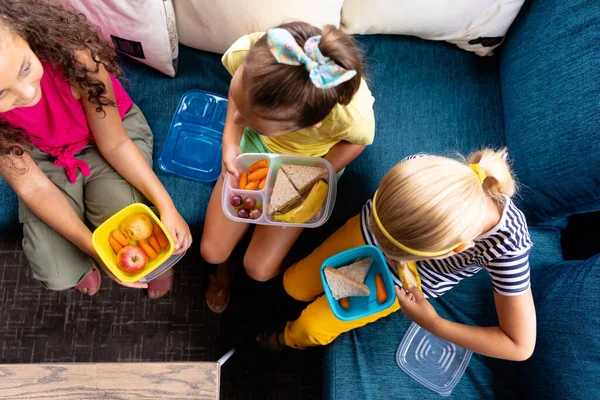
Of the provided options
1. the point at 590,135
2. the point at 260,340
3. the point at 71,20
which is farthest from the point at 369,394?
the point at 71,20

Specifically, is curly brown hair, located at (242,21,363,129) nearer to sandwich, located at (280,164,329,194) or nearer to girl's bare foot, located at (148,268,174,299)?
sandwich, located at (280,164,329,194)

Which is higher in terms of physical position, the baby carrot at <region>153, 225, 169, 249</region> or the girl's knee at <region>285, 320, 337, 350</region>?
the baby carrot at <region>153, 225, 169, 249</region>

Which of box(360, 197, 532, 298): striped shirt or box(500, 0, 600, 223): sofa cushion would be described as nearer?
box(360, 197, 532, 298): striped shirt

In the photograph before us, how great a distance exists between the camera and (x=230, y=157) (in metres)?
1.27

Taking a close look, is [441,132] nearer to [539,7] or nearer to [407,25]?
[407,25]

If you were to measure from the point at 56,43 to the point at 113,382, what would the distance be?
2.62 feet

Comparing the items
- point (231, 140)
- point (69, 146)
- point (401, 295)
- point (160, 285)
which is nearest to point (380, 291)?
point (401, 295)

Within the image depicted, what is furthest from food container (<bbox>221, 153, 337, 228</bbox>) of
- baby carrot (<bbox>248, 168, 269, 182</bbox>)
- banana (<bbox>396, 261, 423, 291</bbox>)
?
banana (<bbox>396, 261, 423, 291</bbox>)

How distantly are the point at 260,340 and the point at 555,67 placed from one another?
126 centimetres

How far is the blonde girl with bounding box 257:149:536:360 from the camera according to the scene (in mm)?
848

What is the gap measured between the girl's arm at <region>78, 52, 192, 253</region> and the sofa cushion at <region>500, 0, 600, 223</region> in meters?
1.04

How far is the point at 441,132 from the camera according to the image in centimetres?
147

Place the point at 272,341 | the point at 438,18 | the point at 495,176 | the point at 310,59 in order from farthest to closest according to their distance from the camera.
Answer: the point at 272,341 < the point at 438,18 < the point at 495,176 < the point at 310,59

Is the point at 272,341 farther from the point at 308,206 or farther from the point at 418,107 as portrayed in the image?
the point at 418,107
